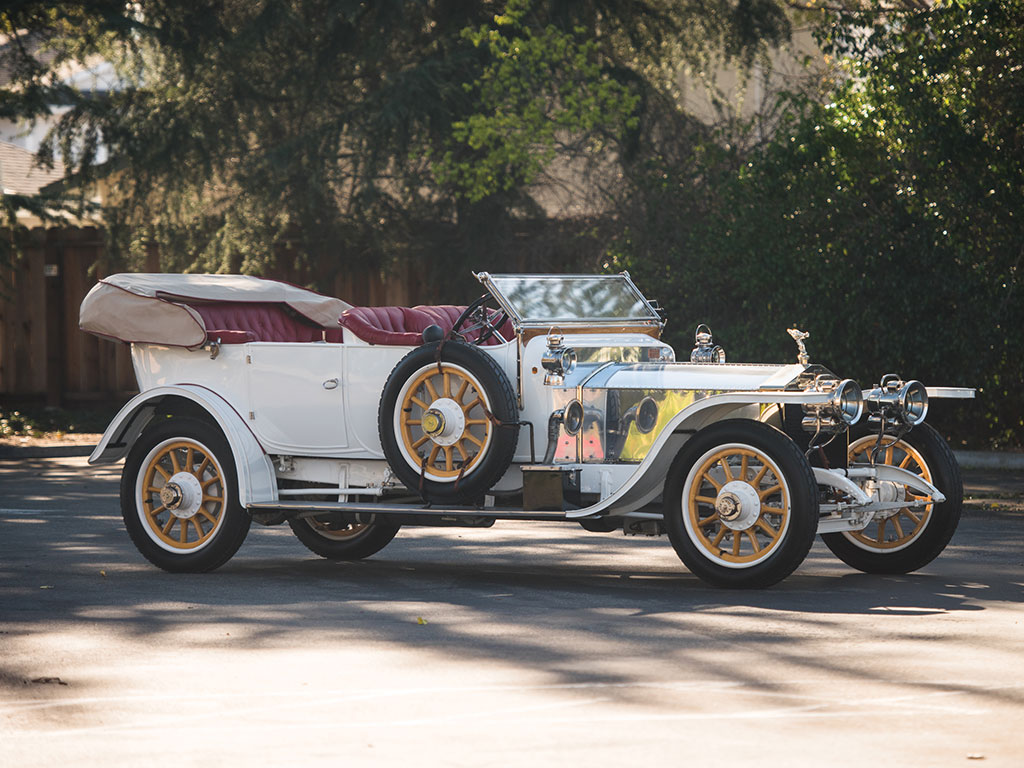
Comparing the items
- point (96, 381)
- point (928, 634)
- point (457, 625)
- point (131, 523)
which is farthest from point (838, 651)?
point (96, 381)

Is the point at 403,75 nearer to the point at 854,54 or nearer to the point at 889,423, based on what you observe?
the point at 854,54

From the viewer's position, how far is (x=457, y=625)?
7816 mm

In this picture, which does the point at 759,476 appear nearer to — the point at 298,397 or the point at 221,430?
the point at 298,397

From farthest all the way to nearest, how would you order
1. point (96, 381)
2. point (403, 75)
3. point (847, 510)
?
point (96, 381) < point (403, 75) < point (847, 510)

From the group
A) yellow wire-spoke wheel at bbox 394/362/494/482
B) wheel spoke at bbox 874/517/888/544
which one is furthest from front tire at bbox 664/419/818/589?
yellow wire-spoke wheel at bbox 394/362/494/482

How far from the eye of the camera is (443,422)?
30.3ft

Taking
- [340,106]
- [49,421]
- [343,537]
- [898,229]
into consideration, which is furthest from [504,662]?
[49,421]

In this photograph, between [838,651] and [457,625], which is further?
[457,625]

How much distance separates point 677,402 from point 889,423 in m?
1.24

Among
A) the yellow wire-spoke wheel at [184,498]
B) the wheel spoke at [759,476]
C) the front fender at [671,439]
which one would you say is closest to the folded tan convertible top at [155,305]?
the yellow wire-spoke wheel at [184,498]

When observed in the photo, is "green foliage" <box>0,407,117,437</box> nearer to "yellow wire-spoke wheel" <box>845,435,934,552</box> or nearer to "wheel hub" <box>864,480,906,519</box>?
"yellow wire-spoke wheel" <box>845,435,934,552</box>

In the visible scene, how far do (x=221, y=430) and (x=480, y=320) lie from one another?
1.69m

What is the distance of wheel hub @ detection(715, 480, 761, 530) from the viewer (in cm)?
854

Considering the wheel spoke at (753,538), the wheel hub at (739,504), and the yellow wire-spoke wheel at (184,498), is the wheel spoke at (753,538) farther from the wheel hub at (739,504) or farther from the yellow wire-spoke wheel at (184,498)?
the yellow wire-spoke wheel at (184,498)
